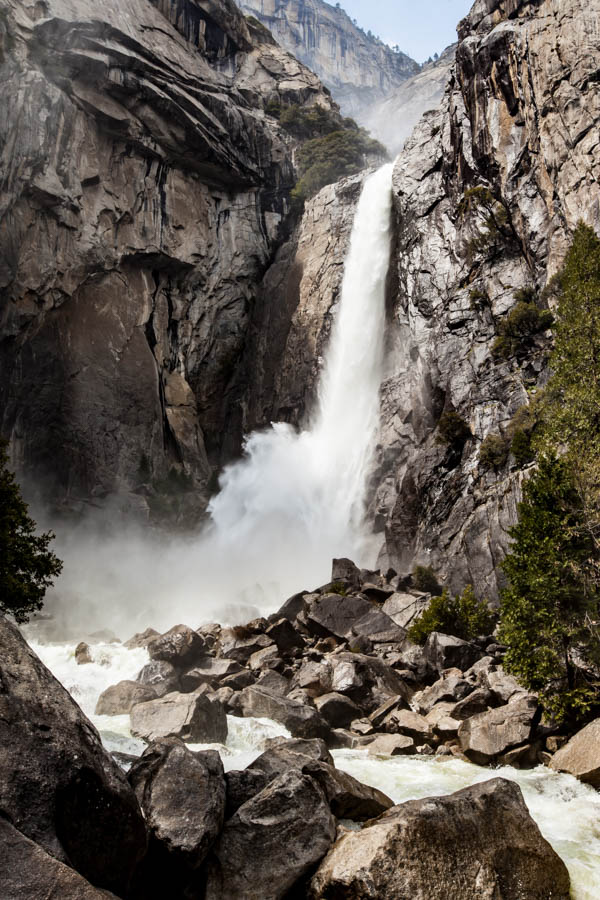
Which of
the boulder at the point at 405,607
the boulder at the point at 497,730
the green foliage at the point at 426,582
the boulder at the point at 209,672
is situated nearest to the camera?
the boulder at the point at 497,730

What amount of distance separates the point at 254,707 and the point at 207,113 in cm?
5269

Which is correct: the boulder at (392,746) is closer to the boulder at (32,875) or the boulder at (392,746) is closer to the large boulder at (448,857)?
the large boulder at (448,857)

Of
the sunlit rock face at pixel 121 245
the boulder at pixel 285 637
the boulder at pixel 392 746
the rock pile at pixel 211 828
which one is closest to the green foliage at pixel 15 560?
the boulder at pixel 285 637

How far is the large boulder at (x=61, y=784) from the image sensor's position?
19.1ft

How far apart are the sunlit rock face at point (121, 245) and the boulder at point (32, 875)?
41733mm

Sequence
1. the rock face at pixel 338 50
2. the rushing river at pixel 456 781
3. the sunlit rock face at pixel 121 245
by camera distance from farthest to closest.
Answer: the rock face at pixel 338 50 → the sunlit rock face at pixel 121 245 → the rushing river at pixel 456 781

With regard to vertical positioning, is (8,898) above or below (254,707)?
below

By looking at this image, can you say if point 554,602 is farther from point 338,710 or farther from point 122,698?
point 122,698

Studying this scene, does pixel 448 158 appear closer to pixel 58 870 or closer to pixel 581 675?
pixel 581 675

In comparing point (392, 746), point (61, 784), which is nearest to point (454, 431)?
point (392, 746)

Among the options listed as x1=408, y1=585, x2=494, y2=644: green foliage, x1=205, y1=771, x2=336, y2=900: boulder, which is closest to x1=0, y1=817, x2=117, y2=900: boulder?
x1=205, y1=771, x2=336, y2=900: boulder

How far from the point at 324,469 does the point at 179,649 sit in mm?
25424

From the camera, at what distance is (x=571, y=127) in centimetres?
3241

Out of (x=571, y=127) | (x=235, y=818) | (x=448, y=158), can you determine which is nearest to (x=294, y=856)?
(x=235, y=818)
